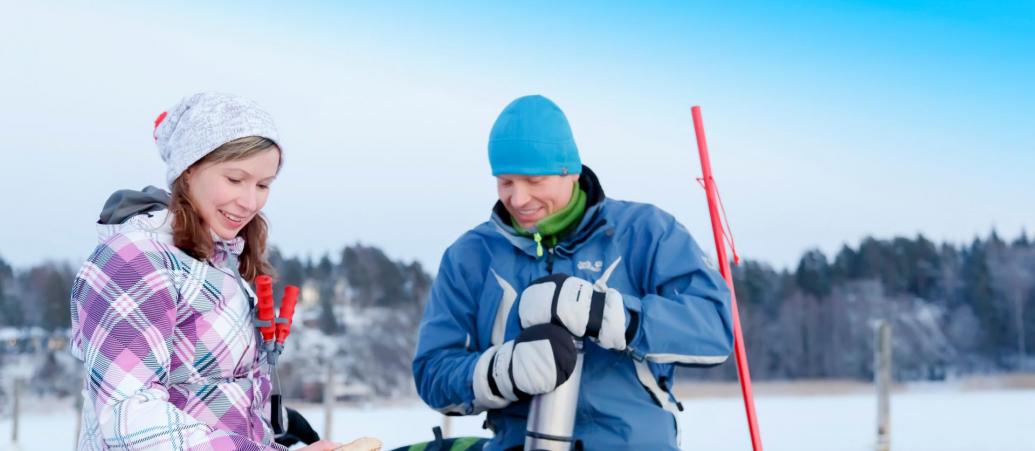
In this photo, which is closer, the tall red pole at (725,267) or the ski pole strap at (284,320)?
the ski pole strap at (284,320)

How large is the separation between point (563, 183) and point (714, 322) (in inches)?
19.2

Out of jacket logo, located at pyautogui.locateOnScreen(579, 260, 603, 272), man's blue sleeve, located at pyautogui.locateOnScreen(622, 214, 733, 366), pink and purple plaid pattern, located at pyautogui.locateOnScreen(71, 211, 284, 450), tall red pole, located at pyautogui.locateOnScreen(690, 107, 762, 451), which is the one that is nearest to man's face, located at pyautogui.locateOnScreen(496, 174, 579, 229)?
jacket logo, located at pyautogui.locateOnScreen(579, 260, 603, 272)

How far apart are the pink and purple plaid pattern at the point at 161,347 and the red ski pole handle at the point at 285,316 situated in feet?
0.19

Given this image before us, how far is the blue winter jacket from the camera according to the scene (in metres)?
2.25

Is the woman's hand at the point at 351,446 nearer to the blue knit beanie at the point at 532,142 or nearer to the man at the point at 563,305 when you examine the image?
the man at the point at 563,305

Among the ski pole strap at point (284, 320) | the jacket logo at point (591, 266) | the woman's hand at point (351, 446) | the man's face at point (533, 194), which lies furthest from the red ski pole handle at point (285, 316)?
the jacket logo at point (591, 266)

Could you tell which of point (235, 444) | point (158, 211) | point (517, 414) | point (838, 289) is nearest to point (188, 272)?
point (158, 211)

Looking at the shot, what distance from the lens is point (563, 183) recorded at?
239 cm

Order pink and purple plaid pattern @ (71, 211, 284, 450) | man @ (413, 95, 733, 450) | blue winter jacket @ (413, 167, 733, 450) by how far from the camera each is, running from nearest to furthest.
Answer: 1. pink and purple plaid pattern @ (71, 211, 284, 450)
2. man @ (413, 95, 733, 450)
3. blue winter jacket @ (413, 167, 733, 450)

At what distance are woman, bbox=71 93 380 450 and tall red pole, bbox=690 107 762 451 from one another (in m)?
1.29

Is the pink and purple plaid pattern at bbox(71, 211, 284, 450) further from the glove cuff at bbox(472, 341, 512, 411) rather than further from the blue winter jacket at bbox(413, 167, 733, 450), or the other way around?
the blue winter jacket at bbox(413, 167, 733, 450)

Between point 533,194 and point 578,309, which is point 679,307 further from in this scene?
point 533,194

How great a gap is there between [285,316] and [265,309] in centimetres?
5

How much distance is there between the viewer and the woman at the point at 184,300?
1677 mm
